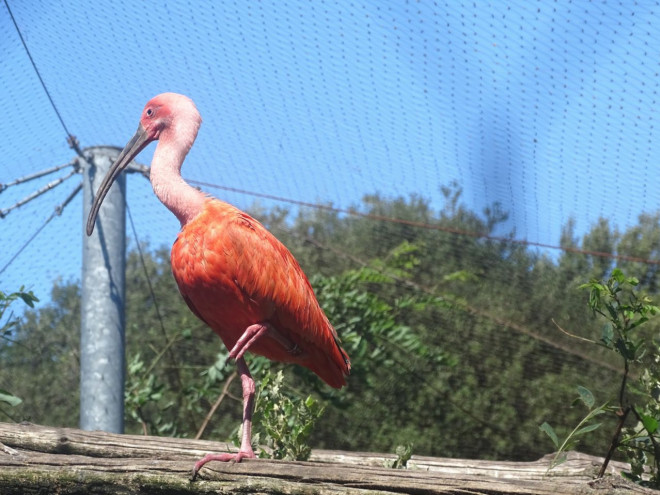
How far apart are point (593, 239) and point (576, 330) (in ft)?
2.76

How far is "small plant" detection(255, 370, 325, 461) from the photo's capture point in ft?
10.3

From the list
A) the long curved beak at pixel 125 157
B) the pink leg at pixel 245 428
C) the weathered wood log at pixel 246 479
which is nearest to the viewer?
the weathered wood log at pixel 246 479

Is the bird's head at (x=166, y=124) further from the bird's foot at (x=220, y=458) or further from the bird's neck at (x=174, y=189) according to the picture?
the bird's foot at (x=220, y=458)

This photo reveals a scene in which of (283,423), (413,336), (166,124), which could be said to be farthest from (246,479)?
(413,336)

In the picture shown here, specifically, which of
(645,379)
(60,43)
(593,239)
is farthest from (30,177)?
(593,239)

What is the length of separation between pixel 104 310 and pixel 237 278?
1469 mm

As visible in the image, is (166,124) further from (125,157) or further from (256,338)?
(256,338)

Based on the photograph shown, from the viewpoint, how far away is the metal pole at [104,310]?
4164 millimetres

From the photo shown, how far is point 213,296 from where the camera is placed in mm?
3088

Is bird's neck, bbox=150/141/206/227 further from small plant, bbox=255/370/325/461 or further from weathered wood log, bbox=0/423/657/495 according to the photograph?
weathered wood log, bbox=0/423/657/495

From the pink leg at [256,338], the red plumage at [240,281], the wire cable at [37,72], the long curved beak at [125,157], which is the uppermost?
the wire cable at [37,72]

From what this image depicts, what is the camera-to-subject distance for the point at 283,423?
3264 mm

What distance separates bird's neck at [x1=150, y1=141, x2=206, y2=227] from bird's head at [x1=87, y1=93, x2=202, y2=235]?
9 centimetres

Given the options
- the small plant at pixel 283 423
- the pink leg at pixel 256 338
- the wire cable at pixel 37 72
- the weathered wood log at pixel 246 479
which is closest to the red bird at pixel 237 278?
the pink leg at pixel 256 338
